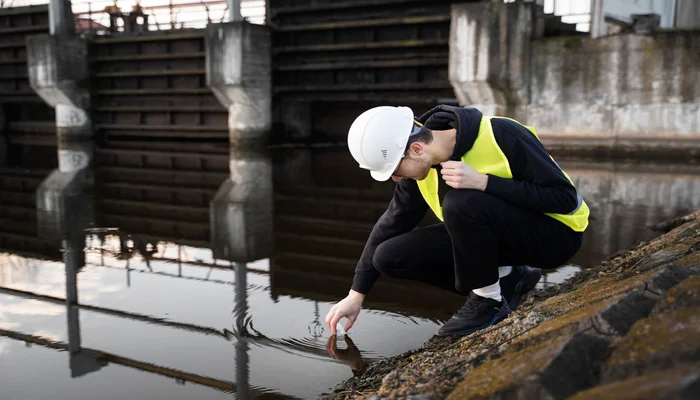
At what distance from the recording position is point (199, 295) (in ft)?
9.25

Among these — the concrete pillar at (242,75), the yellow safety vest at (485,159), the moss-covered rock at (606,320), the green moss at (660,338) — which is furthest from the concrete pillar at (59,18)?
the green moss at (660,338)

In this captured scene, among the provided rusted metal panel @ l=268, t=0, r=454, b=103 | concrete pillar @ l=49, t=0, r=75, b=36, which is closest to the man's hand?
rusted metal panel @ l=268, t=0, r=454, b=103

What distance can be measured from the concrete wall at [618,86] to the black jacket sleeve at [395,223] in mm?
7516

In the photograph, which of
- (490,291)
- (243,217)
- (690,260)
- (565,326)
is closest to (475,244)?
(490,291)

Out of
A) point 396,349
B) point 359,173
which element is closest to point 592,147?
point 359,173

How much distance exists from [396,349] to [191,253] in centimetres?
183

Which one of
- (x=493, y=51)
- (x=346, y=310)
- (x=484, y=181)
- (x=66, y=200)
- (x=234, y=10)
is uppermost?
(x=234, y=10)

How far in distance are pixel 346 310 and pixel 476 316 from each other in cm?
43

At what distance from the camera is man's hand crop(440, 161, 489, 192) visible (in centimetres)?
197

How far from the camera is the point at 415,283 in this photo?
2.98 meters

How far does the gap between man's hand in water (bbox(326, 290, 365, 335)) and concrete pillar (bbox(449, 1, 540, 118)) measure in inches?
293

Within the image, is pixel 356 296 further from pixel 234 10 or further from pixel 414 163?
pixel 234 10

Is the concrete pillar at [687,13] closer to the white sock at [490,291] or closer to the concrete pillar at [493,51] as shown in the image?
the concrete pillar at [493,51]

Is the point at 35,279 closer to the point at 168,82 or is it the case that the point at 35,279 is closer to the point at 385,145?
the point at 385,145
